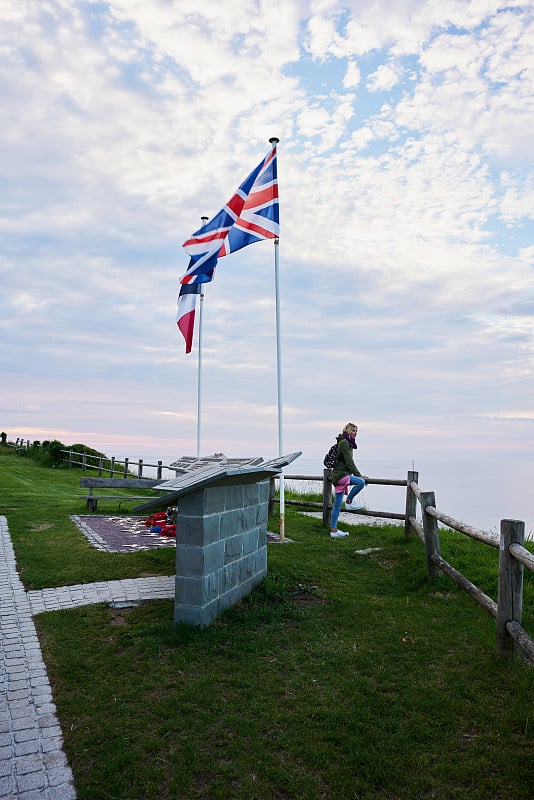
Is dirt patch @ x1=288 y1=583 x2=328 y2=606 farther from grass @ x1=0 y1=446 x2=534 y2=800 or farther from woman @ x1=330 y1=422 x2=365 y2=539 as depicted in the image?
woman @ x1=330 y1=422 x2=365 y2=539

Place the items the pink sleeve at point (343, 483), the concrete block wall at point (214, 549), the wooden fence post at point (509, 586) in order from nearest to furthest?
the wooden fence post at point (509, 586) → the concrete block wall at point (214, 549) → the pink sleeve at point (343, 483)

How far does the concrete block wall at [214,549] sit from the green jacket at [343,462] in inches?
165

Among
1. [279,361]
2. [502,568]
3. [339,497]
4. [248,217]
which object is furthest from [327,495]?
[502,568]

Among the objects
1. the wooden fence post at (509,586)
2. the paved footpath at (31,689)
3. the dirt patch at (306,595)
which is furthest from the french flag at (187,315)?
the wooden fence post at (509,586)

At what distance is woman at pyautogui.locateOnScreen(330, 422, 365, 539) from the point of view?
10539mm

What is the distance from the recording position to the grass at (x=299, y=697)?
320 centimetres

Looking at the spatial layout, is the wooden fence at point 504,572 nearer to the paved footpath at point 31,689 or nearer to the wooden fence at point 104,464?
the paved footpath at point 31,689

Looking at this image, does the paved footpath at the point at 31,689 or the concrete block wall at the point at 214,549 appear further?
the concrete block wall at the point at 214,549

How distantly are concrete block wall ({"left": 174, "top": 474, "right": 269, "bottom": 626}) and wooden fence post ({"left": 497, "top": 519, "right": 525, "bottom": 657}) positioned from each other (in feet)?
8.32

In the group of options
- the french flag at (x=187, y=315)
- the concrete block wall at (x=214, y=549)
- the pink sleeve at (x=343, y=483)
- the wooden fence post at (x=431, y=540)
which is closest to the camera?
the concrete block wall at (x=214, y=549)

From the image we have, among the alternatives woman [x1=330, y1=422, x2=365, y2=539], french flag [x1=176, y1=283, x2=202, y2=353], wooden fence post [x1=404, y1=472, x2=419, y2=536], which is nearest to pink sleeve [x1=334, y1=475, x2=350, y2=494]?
woman [x1=330, y1=422, x2=365, y2=539]

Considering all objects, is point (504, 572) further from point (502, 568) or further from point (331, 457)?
point (331, 457)

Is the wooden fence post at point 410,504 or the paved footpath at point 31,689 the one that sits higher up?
the wooden fence post at point 410,504

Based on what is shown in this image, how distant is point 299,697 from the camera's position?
4.07 m
